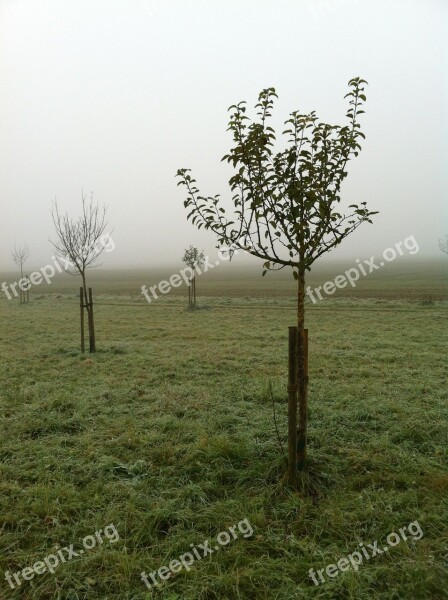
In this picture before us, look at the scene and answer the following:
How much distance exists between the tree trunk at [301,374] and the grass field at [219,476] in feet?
1.07

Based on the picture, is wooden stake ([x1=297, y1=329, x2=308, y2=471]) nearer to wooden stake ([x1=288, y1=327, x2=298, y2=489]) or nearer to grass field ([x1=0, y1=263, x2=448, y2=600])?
wooden stake ([x1=288, y1=327, x2=298, y2=489])

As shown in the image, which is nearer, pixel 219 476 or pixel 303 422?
pixel 303 422

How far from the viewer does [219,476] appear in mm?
4492

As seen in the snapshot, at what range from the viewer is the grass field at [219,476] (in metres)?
3.00

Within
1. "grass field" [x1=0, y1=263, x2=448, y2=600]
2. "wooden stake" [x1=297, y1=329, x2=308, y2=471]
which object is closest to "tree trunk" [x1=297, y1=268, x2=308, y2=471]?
"wooden stake" [x1=297, y1=329, x2=308, y2=471]

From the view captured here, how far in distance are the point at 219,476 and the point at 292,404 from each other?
4.26 ft

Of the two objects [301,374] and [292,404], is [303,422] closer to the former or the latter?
[292,404]

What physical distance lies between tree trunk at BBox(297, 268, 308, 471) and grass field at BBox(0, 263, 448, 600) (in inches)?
12.8

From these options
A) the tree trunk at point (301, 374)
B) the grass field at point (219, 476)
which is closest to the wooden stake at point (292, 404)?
the tree trunk at point (301, 374)

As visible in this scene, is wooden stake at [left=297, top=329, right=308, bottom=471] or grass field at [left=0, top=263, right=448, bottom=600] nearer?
grass field at [left=0, top=263, right=448, bottom=600]

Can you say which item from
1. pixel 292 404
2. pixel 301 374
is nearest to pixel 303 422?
pixel 292 404

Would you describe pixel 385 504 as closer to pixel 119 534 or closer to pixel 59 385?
pixel 119 534

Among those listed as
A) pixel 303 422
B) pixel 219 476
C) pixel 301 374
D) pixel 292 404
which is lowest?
pixel 219 476

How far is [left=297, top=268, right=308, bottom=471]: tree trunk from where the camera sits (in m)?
4.00
